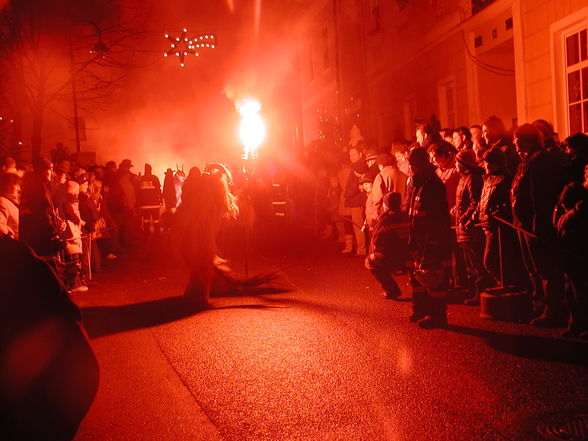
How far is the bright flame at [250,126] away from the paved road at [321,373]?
14.2 metres

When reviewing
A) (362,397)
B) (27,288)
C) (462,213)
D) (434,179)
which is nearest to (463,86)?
(462,213)

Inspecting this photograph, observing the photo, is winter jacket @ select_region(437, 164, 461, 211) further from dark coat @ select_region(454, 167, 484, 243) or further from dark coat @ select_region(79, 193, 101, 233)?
dark coat @ select_region(79, 193, 101, 233)

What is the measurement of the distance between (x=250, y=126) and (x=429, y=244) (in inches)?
701

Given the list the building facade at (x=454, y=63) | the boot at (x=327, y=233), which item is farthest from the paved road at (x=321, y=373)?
the boot at (x=327, y=233)

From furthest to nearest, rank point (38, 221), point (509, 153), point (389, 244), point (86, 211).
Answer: point (86, 211), point (38, 221), point (509, 153), point (389, 244)

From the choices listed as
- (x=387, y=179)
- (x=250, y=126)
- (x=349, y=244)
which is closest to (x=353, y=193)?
(x=349, y=244)

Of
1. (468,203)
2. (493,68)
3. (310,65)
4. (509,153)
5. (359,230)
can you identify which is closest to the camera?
(468,203)

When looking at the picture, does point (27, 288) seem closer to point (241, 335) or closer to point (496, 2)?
point (241, 335)

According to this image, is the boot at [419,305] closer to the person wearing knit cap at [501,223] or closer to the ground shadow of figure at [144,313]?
the person wearing knit cap at [501,223]

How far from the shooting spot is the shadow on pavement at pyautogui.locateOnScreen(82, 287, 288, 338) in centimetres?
897

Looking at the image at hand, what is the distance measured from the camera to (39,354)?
100 inches

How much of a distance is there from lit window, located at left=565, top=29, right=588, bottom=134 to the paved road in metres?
5.21

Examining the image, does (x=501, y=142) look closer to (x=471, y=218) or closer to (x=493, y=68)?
(x=471, y=218)

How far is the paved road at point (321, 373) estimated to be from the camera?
515cm
